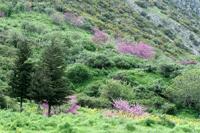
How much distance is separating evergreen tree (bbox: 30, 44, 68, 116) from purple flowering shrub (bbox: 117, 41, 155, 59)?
55.6 meters

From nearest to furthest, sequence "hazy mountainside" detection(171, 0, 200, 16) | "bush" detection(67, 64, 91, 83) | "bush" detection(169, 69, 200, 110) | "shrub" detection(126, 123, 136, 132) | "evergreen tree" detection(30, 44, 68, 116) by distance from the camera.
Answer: "shrub" detection(126, 123, 136, 132) < "evergreen tree" detection(30, 44, 68, 116) < "bush" detection(169, 69, 200, 110) < "bush" detection(67, 64, 91, 83) < "hazy mountainside" detection(171, 0, 200, 16)

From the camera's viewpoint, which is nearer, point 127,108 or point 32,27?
point 127,108

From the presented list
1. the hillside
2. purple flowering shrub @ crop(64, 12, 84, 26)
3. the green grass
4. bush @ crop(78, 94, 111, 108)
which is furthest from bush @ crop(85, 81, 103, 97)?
purple flowering shrub @ crop(64, 12, 84, 26)

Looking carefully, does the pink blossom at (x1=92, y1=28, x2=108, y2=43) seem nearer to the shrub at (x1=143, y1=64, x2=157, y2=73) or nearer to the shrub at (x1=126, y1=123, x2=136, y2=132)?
the shrub at (x1=143, y1=64, x2=157, y2=73)

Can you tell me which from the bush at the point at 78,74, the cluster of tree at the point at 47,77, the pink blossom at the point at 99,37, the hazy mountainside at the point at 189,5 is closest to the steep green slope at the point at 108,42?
the bush at the point at 78,74

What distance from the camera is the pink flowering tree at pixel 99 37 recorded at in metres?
91.4

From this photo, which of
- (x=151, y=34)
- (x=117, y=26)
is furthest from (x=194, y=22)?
(x=117, y=26)

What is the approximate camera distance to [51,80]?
34.7 meters

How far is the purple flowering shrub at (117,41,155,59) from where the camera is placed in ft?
303

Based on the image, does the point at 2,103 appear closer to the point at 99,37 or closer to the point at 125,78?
the point at 125,78

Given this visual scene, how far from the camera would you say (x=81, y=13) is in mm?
112875

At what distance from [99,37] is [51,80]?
58.9 metres

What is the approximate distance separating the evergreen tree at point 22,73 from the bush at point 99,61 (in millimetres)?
34841

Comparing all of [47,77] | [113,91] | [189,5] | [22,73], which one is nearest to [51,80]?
[47,77]
